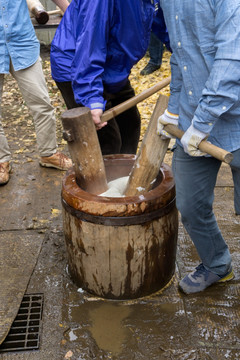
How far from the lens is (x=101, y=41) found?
314 cm

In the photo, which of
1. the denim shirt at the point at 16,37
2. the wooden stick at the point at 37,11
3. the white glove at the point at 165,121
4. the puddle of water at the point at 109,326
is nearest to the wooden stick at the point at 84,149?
the white glove at the point at 165,121

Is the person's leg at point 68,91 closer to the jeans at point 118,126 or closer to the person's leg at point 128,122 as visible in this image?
the jeans at point 118,126

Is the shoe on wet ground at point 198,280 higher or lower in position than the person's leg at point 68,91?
lower

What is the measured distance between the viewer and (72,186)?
2.97 m

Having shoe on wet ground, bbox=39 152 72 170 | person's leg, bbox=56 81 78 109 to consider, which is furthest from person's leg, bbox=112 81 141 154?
shoe on wet ground, bbox=39 152 72 170

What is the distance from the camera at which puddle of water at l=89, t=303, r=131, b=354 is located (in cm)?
269

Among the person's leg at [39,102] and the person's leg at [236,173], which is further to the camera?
the person's leg at [39,102]

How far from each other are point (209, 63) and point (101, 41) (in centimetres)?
116

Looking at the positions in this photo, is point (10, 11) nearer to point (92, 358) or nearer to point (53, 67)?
point (53, 67)

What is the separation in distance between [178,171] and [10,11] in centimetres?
275

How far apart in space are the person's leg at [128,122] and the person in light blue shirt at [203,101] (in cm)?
127

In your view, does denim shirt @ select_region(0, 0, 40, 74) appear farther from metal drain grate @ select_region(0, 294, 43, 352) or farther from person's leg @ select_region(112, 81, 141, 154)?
metal drain grate @ select_region(0, 294, 43, 352)

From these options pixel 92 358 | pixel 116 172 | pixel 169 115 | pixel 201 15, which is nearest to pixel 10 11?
pixel 116 172

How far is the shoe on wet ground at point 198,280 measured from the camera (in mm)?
3092
